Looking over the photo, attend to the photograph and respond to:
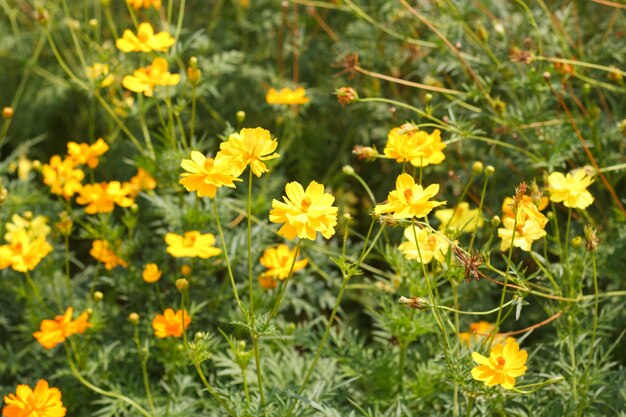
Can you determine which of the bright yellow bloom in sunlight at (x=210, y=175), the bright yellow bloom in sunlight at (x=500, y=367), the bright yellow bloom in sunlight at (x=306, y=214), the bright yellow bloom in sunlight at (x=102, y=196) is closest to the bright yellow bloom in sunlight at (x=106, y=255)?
the bright yellow bloom in sunlight at (x=102, y=196)

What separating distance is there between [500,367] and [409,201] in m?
0.30

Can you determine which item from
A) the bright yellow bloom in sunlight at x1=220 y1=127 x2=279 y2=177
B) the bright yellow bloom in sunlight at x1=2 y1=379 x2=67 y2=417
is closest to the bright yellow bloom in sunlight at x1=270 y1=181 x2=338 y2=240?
the bright yellow bloom in sunlight at x1=220 y1=127 x2=279 y2=177

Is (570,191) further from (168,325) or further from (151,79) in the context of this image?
(151,79)

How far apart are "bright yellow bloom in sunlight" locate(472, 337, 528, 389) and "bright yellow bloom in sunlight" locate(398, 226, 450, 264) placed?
0.76 feet

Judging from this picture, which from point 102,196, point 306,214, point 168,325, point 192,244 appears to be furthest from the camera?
point 102,196

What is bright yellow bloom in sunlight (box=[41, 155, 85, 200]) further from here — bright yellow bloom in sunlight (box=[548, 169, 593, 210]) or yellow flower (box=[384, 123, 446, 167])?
bright yellow bloom in sunlight (box=[548, 169, 593, 210])

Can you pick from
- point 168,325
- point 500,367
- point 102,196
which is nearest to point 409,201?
point 500,367

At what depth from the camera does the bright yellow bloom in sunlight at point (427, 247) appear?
1.50m

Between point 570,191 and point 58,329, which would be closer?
point 570,191

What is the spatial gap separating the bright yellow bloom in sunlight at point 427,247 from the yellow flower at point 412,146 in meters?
0.13

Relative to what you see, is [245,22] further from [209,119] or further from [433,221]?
[433,221]

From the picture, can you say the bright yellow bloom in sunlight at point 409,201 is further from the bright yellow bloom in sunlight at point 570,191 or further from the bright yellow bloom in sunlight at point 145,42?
the bright yellow bloom in sunlight at point 145,42

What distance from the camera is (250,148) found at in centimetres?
129

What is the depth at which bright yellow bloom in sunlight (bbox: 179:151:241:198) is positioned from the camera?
1.30 metres
